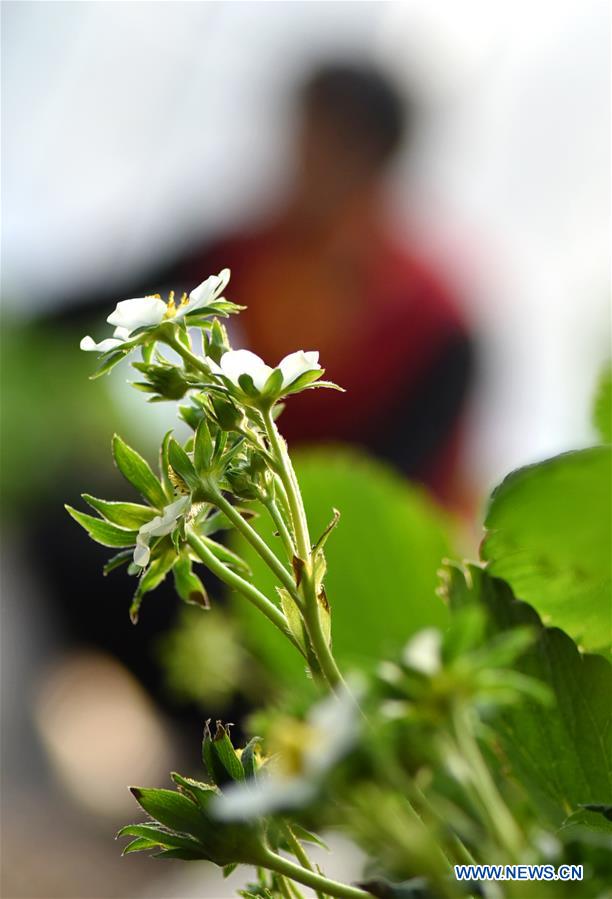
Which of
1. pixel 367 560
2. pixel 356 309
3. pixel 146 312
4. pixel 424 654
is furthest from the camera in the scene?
pixel 356 309

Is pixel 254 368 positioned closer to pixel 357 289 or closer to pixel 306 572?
pixel 306 572

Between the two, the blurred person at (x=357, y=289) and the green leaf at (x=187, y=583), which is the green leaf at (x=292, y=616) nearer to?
the green leaf at (x=187, y=583)

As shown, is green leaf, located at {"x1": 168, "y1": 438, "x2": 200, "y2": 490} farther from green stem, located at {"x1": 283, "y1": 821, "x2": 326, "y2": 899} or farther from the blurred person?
the blurred person

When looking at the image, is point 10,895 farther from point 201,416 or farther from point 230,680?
point 201,416

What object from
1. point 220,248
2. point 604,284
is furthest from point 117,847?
point 220,248

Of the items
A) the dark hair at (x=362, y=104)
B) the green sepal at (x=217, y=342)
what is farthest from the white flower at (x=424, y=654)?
the dark hair at (x=362, y=104)

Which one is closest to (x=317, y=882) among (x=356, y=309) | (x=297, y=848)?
(x=297, y=848)

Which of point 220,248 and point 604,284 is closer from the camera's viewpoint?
point 604,284

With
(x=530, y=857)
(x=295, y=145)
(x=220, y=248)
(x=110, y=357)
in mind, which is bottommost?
(x=530, y=857)
